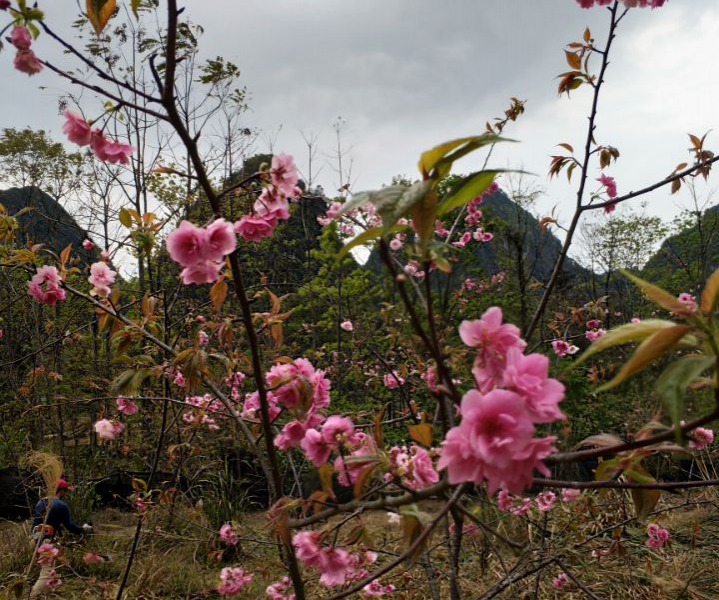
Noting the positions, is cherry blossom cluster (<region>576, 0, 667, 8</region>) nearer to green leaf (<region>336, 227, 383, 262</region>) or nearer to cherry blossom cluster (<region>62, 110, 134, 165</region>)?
green leaf (<region>336, 227, 383, 262</region>)

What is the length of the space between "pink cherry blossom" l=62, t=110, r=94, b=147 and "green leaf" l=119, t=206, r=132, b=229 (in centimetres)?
29

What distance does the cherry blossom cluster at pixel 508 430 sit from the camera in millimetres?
589

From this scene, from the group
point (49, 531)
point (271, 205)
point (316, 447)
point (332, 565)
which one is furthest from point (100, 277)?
point (49, 531)

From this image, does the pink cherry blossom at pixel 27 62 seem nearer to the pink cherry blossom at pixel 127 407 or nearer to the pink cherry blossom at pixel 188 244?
the pink cherry blossom at pixel 188 244

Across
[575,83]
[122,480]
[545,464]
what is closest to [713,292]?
[545,464]

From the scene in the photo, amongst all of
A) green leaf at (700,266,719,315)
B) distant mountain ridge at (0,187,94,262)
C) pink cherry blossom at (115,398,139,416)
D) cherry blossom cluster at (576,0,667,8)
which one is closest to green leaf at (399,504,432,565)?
green leaf at (700,266,719,315)

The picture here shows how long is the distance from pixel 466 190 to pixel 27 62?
103cm

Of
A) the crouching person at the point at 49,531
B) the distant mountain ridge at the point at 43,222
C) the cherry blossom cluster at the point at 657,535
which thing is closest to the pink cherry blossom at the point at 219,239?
the crouching person at the point at 49,531

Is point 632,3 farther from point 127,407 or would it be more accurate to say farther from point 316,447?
point 127,407

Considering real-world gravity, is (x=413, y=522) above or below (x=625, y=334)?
below

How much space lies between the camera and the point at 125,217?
152 centimetres

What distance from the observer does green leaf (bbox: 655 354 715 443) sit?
0.49 m

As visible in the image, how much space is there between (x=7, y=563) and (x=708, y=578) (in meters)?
5.39

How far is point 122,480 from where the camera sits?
21.5 feet
